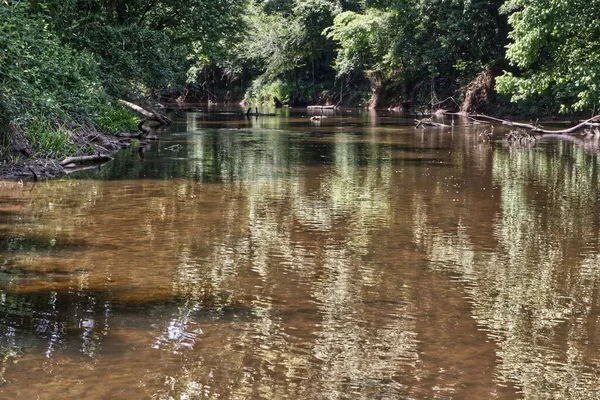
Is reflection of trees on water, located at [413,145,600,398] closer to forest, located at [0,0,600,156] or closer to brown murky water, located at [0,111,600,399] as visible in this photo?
brown murky water, located at [0,111,600,399]

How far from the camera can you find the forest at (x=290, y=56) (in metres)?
16.2

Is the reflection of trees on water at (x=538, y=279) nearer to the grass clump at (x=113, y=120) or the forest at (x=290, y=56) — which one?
the forest at (x=290, y=56)

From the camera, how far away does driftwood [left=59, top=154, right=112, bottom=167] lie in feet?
50.1

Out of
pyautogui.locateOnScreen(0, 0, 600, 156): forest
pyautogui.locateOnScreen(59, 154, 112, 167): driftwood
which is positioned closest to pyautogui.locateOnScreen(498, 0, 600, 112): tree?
pyautogui.locateOnScreen(0, 0, 600, 156): forest

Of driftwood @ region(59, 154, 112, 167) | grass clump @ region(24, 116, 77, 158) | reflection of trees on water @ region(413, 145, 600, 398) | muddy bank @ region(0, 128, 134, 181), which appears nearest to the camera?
reflection of trees on water @ region(413, 145, 600, 398)

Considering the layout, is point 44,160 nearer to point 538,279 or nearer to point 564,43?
point 538,279

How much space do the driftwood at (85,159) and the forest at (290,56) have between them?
0.32 metres

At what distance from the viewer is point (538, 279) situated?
7.06 m

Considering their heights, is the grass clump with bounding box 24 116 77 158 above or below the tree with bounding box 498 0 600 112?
below

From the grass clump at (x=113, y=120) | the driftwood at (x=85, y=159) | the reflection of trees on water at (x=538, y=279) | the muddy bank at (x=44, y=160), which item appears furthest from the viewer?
the grass clump at (x=113, y=120)

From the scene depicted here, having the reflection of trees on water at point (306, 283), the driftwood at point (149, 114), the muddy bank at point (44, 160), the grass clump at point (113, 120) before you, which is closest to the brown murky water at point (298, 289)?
the reflection of trees on water at point (306, 283)

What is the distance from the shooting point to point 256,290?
6.57 metres

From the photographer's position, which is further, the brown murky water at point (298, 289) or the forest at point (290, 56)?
the forest at point (290, 56)

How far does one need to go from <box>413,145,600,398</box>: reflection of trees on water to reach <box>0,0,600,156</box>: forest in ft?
28.1
